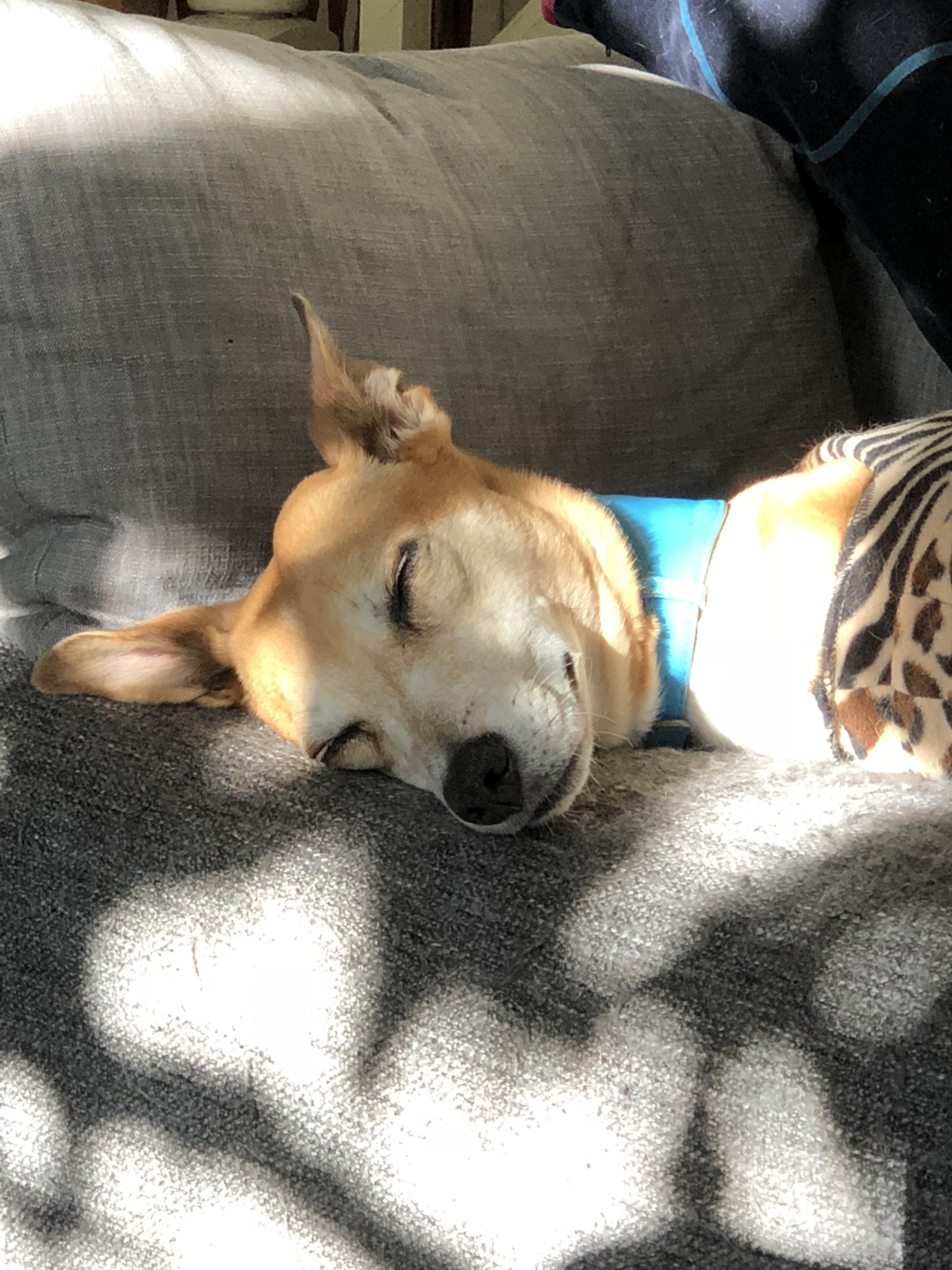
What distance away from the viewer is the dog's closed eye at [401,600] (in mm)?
1551

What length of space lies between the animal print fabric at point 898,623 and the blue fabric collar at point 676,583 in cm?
23

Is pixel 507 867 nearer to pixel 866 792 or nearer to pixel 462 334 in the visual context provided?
pixel 866 792

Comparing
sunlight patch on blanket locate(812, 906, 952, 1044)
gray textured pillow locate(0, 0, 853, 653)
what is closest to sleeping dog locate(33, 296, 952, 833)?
gray textured pillow locate(0, 0, 853, 653)

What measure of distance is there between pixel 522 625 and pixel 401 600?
0.18 meters

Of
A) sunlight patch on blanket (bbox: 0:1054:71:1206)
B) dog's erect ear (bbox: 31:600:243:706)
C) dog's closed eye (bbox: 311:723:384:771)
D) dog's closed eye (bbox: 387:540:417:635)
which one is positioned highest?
dog's closed eye (bbox: 387:540:417:635)

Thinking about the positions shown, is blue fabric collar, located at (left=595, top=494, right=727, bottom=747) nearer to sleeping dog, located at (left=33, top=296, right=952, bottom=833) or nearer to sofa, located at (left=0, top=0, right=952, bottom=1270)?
sleeping dog, located at (left=33, top=296, right=952, bottom=833)

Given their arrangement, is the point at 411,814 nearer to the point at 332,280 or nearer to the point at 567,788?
the point at 567,788

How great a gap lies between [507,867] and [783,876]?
28 centimetres

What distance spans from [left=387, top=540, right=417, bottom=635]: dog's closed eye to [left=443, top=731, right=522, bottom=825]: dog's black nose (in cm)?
23

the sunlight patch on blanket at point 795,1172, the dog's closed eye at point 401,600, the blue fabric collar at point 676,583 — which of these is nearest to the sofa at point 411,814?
the sunlight patch on blanket at point 795,1172

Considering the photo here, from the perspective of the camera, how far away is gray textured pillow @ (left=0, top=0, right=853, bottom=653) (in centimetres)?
162

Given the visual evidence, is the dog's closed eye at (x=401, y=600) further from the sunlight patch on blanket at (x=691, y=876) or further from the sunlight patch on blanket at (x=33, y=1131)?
the sunlight patch on blanket at (x=33, y=1131)

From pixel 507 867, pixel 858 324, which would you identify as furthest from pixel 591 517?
pixel 858 324

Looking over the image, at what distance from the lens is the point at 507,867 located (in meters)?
1.15
